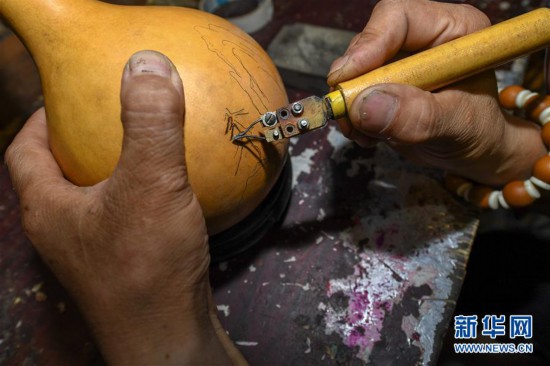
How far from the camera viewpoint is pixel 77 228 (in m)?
0.56

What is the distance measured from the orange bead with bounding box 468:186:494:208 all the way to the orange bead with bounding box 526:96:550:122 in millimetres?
178

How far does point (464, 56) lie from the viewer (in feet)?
1.95

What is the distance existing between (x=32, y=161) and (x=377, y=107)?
57 centimetres

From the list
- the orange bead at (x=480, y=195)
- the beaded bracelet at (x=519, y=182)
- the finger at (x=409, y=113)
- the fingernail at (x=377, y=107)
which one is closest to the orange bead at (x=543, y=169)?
the beaded bracelet at (x=519, y=182)

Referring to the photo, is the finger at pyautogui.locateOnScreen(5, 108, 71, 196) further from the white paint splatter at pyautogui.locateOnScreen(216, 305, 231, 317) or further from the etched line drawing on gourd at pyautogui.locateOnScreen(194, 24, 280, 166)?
the white paint splatter at pyautogui.locateOnScreen(216, 305, 231, 317)

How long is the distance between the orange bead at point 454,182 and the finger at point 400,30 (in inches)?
12.1

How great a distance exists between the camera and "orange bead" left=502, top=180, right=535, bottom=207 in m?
0.82

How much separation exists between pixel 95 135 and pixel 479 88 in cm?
64

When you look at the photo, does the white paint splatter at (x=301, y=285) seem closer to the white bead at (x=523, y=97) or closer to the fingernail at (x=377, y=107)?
the fingernail at (x=377, y=107)

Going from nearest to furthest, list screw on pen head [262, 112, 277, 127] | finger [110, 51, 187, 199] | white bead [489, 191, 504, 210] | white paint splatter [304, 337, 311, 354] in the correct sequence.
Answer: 1. finger [110, 51, 187, 199]
2. screw on pen head [262, 112, 277, 127]
3. white paint splatter [304, 337, 311, 354]
4. white bead [489, 191, 504, 210]

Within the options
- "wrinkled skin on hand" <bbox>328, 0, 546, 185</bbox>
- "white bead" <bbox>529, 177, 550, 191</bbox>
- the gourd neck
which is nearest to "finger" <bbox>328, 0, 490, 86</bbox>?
"wrinkled skin on hand" <bbox>328, 0, 546, 185</bbox>

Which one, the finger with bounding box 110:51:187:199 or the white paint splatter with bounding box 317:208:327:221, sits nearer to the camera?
the finger with bounding box 110:51:187:199

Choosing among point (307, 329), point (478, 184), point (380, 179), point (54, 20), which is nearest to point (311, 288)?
point (307, 329)

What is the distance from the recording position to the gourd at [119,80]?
0.59 meters
